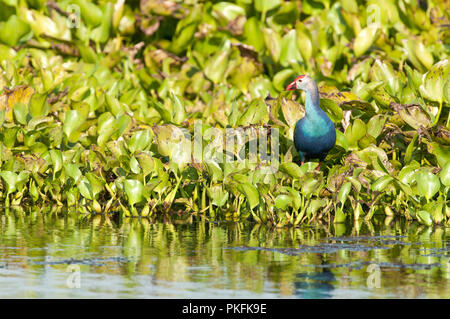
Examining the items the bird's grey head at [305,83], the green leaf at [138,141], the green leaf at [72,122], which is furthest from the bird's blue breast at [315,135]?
the green leaf at [72,122]

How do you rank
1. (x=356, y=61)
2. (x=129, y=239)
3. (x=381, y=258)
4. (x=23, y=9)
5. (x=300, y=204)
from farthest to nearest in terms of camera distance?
1. (x=23, y=9)
2. (x=356, y=61)
3. (x=300, y=204)
4. (x=129, y=239)
5. (x=381, y=258)

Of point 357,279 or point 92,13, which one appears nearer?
point 357,279

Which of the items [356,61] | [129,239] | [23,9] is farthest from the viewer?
[23,9]

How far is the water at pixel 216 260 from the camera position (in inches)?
160

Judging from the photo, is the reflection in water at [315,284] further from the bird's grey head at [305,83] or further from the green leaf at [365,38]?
the green leaf at [365,38]

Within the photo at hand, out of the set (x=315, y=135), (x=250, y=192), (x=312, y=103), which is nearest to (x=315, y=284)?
(x=250, y=192)

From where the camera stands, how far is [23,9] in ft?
32.5

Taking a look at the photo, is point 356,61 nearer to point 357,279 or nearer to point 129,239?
point 129,239

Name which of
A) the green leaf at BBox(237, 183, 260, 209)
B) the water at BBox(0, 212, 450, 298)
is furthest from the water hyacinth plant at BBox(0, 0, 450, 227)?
the water at BBox(0, 212, 450, 298)

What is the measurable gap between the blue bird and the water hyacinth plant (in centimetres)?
12

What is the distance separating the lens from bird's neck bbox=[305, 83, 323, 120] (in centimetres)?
688
